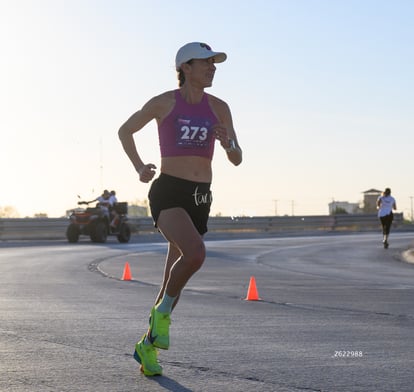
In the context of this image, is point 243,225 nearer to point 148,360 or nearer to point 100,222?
point 100,222

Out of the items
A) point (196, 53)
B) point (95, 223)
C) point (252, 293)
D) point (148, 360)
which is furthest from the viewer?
point (95, 223)

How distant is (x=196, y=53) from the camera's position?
22.8 feet

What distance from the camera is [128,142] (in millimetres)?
7074

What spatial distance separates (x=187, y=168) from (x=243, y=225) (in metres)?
47.9

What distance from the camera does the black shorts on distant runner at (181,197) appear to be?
6.79m

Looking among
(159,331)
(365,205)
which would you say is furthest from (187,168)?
(365,205)

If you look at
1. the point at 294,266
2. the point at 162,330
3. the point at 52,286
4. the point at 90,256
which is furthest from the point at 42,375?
the point at 90,256

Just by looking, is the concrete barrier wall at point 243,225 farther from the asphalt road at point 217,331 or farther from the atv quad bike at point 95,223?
the asphalt road at point 217,331

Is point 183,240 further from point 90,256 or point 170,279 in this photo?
point 90,256

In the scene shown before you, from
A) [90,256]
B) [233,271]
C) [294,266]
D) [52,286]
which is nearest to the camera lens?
[52,286]

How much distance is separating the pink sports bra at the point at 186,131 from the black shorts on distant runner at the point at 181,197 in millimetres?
192

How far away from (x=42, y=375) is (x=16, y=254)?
66.8 ft

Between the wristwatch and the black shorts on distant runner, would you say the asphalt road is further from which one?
the wristwatch

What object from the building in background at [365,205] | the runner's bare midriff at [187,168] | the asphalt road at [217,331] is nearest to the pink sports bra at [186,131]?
the runner's bare midriff at [187,168]
